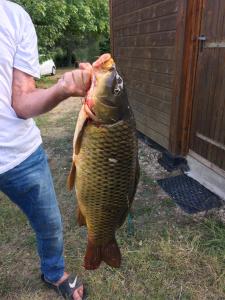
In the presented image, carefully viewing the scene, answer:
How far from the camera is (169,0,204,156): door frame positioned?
12.6 ft

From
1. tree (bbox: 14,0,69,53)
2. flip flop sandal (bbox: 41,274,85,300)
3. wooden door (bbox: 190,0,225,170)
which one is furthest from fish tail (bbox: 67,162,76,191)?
tree (bbox: 14,0,69,53)

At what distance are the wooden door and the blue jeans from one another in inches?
85.2

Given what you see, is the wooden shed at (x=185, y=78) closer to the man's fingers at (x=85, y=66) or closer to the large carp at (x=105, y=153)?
the large carp at (x=105, y=153)

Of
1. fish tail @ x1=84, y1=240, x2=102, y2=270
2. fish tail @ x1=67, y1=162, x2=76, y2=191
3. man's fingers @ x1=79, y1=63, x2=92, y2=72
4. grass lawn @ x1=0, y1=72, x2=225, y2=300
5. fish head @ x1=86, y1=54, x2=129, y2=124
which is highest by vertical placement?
man's fingers @ x1=79, y1=63, x2=92, y2=72

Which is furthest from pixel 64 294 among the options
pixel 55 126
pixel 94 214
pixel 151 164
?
pixel 55 126

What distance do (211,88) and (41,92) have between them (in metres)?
2.61

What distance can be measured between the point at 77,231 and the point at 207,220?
4.17 feet

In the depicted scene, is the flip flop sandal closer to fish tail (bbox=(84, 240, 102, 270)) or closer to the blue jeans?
the blue jeans

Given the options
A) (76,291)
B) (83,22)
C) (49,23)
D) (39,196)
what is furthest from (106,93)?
(83,22)

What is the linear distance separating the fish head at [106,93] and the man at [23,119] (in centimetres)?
25

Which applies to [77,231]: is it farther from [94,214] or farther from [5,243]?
[94,214]

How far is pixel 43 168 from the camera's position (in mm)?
2111

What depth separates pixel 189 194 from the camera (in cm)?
394

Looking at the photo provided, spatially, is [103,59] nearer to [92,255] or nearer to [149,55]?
[92,255]
